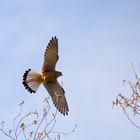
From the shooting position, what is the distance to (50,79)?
13211mm

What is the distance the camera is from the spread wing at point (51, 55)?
44.3ft

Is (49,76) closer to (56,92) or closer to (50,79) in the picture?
(50,79)

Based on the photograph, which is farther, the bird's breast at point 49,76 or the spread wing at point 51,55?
the spread wing at point 51,55

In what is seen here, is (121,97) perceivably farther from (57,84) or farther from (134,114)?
(57,84)

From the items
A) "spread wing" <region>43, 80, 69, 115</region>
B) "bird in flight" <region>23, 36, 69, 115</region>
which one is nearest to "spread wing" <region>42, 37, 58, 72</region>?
"bird in flight" <region>23, 36, 69, 115</region>

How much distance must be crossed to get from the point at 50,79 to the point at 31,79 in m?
0.74

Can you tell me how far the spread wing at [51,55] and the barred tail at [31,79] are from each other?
76 centimetres

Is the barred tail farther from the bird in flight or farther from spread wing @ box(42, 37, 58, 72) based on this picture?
spread wing @ box(42, 37, 58, 72)

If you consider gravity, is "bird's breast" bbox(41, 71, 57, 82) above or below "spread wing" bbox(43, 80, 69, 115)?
above

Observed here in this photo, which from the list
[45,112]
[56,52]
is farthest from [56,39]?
[45,112]

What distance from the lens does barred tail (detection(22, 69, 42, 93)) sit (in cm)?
1234

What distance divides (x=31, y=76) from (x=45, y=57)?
114 centimetres

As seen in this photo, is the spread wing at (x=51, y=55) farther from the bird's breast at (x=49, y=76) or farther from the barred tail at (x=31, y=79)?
the barred tail at (x=31, y=79)

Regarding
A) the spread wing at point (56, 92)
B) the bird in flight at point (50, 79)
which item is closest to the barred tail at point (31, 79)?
the bird in flight at point (50, 79)
